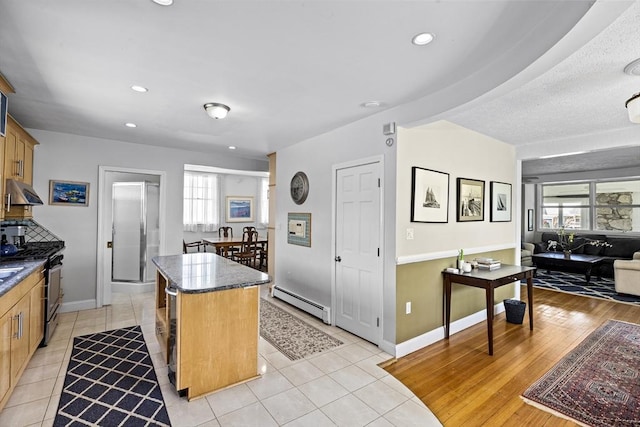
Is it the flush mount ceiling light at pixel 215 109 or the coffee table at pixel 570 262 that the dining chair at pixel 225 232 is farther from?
the coffee table at pixel 570 262

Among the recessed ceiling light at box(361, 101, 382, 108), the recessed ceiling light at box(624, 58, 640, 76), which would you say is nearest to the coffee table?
the recessed ceiling light at box(624, 58, 640, 76)

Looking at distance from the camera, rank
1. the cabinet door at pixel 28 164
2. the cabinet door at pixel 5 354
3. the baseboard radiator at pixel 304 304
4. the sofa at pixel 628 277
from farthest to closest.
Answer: the sofa at pixel 628 277
the baseboard radiator at pixel 304 304
the cabinet door at pixel 28 164
the cabinet door at pixel 5 354

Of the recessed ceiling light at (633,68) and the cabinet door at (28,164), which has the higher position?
the recessed ceiling light at (633,68)

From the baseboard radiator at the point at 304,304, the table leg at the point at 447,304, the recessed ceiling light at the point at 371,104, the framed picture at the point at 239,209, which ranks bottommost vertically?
the baseboard radiator at the point at 304,304

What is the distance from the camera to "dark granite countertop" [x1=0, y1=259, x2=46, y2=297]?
2.04 metres

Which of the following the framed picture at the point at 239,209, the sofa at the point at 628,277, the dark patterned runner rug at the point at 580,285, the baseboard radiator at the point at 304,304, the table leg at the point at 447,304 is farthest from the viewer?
the framed picture at the point at 239,209

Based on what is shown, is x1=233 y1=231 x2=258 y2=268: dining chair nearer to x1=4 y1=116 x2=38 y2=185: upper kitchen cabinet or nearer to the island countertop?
the island countertop

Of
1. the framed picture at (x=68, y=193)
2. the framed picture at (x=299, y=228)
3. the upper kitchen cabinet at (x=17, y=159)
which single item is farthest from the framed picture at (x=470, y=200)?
the framed picture at (x=68, y=193)

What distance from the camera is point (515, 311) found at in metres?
3.93

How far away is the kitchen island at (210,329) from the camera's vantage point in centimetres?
226

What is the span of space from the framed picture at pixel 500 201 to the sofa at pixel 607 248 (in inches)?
155

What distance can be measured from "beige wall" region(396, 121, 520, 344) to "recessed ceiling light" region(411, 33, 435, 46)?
117 centimetres

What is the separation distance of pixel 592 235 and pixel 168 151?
994 cm

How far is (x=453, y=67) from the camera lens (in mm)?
2238
